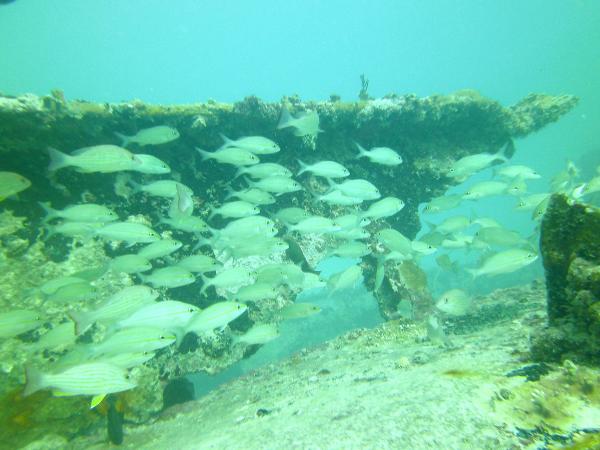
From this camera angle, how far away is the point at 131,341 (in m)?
3.60

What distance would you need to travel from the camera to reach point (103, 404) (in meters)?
5.19

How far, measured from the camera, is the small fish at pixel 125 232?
194 inches

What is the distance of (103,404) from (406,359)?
4698mm

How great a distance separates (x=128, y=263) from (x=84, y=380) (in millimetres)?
2308

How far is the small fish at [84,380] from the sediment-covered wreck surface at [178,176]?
2237 mm

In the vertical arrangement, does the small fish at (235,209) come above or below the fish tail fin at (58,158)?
below

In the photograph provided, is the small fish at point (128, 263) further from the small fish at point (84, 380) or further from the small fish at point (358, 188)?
the small fish at point (358, 188)

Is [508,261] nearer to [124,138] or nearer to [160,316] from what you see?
[160,316]

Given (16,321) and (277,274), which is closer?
(16,321)

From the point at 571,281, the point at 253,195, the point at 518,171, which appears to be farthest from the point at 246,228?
the point at 518,171

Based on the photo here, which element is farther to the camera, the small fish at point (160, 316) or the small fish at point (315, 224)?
the small fish at point (315, 224)

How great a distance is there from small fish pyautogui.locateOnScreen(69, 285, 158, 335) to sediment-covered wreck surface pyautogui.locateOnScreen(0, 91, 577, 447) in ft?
5.13

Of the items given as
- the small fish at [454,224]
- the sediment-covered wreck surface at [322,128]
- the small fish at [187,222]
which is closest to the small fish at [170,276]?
the small fish at [187,222]

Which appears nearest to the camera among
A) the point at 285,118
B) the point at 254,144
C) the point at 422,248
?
the point at 254,144
